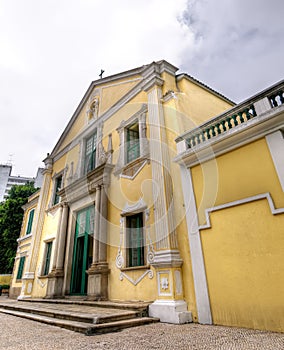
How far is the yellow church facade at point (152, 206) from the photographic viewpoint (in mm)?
4496

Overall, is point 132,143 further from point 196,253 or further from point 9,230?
point 9,230

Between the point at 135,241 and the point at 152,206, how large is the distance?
1217 mm

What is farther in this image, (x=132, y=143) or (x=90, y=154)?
(x=90, y=154)

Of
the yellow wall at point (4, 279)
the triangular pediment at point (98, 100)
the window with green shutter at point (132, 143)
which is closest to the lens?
the window with green shutter at point (132, 143)

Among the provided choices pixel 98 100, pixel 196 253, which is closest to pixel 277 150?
pixel 196 253

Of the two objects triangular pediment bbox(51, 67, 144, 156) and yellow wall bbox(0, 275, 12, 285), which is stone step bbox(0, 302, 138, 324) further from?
yellow wall bbox(0, 275, 12, 285)

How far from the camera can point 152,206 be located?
637cm


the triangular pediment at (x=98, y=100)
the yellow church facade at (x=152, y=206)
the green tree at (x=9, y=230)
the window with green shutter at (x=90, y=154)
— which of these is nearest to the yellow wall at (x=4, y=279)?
the green tree at (x=9, y=230)

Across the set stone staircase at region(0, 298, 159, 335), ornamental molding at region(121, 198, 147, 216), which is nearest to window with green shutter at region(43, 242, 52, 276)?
stone staircase at region(0, 298, 159, 335)

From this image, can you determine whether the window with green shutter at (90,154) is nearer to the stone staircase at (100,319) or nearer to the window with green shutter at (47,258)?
the window with green shutter at (47,258)

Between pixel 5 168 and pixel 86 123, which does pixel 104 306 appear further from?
pixel 5 168

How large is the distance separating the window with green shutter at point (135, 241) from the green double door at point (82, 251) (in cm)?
229

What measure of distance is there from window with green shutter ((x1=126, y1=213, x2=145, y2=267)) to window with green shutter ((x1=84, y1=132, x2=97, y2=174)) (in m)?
4.14

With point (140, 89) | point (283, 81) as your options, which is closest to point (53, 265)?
point (140, 89)
